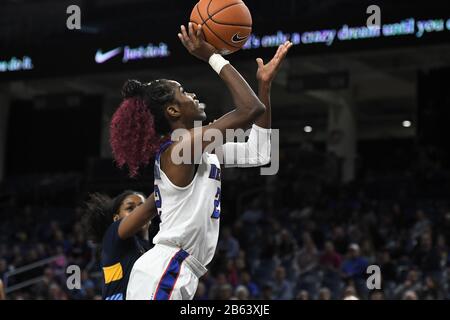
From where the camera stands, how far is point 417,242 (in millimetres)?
12086

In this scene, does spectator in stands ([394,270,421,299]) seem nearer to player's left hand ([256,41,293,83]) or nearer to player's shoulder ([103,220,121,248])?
player's shoulder ([103,220,121,248])

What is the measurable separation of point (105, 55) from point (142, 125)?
1121cm

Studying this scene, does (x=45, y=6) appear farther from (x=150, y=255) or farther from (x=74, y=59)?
(x=150, y=255)

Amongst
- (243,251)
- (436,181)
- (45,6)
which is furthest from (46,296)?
(45,6)

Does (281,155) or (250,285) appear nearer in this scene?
(250,285)

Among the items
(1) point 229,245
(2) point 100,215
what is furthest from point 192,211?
(1) point 229,245

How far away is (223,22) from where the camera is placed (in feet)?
13.3

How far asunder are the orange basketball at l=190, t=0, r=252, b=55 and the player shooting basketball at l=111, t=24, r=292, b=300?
12 cm

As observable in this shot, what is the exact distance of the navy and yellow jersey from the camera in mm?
4527

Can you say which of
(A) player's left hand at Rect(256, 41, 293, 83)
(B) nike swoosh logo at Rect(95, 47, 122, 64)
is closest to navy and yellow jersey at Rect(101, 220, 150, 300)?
(A) player's left hand at Rect(256, 41, 293, 83)

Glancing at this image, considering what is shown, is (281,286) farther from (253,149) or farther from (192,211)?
(192,211)

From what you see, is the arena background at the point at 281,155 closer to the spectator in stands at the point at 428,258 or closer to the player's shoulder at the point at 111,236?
the spectator in stands at the point at 428,258

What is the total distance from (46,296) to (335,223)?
5.07m
